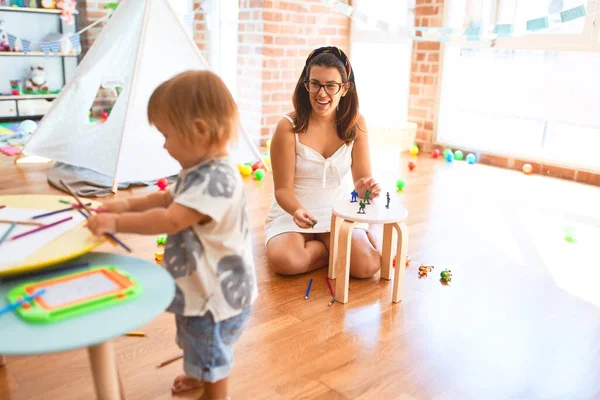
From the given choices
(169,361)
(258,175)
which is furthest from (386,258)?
(258,175)

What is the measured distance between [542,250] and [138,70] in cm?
192

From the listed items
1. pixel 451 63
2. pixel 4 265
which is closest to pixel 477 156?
pixel 451 63

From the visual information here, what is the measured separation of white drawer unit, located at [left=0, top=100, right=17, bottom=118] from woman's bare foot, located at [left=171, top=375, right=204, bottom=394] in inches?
166

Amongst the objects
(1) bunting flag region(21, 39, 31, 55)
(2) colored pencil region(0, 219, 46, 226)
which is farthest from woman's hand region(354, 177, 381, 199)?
(1) bunting flag region(21, 39, 31, 55)

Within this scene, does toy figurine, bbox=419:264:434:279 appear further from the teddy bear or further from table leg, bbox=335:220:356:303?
the teddy bear

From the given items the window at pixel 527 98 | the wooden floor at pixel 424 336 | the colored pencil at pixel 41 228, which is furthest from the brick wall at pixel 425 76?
the colored pencil at pixel 41 228

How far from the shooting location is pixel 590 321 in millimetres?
1622

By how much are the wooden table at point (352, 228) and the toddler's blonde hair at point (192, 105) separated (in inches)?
28.0

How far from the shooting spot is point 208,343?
1063mm

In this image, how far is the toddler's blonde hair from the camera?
979 millimetres

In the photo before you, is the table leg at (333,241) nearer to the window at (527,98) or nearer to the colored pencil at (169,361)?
the colored pencil at (169,361)

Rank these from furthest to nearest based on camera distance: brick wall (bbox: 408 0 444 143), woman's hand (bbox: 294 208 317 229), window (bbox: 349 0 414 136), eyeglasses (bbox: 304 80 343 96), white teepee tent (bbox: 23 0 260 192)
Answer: window (bbox: 349 0 414 136) < brick wall (bbox: 408 0 444 143) < white teepee tent (bbox: 23 0 260 192) < eyeglasses (bbox: 304 80 343 96) < woman's hand (bbox: 294 208 317 229)

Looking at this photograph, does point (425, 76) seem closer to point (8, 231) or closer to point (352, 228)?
point (352, 228)

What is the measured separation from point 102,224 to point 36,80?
452 centimetres
